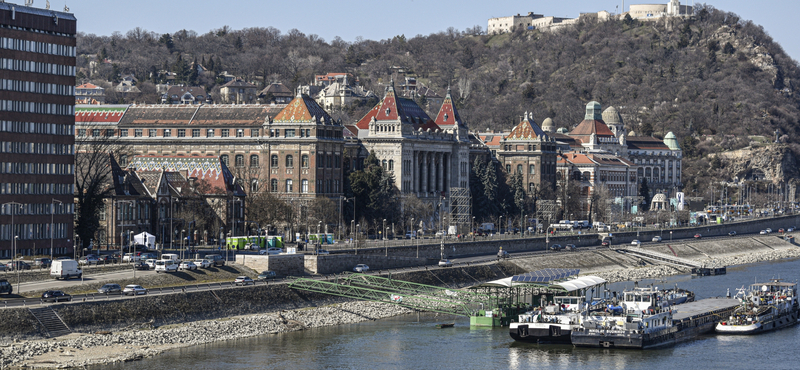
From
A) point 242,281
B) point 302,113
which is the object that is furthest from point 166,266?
point 302,113

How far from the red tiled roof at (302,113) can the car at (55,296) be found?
2737 inches

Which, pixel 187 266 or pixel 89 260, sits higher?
pixel 89 260

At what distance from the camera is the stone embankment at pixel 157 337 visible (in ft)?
253

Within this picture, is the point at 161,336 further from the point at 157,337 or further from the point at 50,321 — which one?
the point at 50,321

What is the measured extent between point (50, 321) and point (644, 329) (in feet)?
133

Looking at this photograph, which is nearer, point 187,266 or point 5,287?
point 5,287

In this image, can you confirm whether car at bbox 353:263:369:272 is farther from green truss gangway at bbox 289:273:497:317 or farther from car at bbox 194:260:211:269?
car at bbox 194:260:211:269

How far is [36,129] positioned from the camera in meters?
106

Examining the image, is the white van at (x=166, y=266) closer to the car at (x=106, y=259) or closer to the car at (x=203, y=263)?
the car at (x=203, y=263)

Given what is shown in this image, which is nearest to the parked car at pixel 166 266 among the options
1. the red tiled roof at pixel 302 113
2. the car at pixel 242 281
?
the car at pixel 242 281

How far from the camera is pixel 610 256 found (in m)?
161

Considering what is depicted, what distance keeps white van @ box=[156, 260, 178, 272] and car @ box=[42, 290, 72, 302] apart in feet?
44.5

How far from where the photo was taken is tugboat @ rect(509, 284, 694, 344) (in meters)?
91.0

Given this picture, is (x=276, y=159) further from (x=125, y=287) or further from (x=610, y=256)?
(x=125, y=287)
